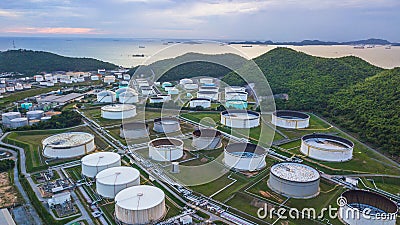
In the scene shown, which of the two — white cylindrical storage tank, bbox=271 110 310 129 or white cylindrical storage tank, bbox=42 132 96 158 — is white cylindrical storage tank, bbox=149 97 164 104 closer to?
white cylindrical storage tank, bbox=42 132 96 158

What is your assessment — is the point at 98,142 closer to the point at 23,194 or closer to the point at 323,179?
the point at 23,194

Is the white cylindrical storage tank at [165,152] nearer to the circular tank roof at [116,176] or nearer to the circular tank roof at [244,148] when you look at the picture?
the circular tank roof at [116,176]

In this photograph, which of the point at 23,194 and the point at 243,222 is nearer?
the point at 243,222

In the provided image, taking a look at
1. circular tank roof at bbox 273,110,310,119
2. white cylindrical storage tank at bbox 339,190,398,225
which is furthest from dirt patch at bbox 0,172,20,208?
circular tank roof at bbox 273,110,310,119

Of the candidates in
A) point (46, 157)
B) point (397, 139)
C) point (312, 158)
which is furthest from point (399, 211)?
point (46, 157)

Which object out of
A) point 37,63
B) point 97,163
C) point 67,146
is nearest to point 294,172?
point 97,163

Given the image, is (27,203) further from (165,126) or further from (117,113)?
(117,113)

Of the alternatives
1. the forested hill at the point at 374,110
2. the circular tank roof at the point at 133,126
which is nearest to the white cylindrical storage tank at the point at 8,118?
the circular tank roof at the point at 133,126
